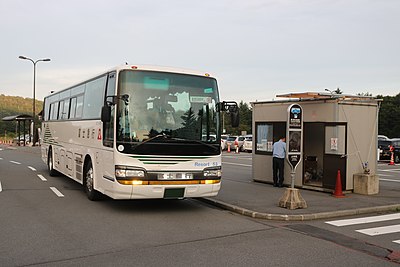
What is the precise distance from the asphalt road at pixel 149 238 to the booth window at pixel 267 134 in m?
4.87

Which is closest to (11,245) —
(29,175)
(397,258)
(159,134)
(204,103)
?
(159,134)

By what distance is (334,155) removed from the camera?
1285cm

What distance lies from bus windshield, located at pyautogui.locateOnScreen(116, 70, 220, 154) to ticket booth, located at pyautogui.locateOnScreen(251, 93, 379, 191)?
4.33 meters

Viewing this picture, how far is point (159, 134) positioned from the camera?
30.5 feet

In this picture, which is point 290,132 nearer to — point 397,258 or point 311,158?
point 311,158

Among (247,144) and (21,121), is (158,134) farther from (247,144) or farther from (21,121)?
(21,121)

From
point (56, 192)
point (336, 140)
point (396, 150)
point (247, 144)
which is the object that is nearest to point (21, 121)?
point (247, 144)

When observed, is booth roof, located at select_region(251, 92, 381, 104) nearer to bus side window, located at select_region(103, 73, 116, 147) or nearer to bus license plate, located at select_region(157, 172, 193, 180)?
bus license plate, located at select_region(157, 172, 193, 180)

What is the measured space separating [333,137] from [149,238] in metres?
7.52

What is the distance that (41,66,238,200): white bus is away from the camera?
9.11 m

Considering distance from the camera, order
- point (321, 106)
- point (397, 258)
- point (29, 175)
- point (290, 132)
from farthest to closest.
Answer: point (29, 175)
point (321, 106)
point (290, 132)
point (397, 258)

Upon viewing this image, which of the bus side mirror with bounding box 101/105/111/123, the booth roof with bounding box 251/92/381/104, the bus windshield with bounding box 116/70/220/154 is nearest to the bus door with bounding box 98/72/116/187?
the bus side mirror with bounding box 101/105/111/123

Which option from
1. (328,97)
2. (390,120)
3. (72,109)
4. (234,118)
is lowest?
(234,118)

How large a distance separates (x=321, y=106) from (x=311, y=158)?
2.05 metres
